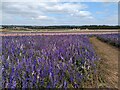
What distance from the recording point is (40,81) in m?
4.49

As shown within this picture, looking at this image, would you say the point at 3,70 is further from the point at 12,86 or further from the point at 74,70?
the point at 74,70

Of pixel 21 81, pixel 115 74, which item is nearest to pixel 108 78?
pixel 115 74

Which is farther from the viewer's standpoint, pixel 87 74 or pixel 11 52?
pixel 11 52

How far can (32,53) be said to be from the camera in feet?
22.3

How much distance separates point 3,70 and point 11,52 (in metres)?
1.98

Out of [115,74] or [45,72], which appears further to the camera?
[115,74]

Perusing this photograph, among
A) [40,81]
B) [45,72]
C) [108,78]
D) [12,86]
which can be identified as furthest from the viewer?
[108,78]

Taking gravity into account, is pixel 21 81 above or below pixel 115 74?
above

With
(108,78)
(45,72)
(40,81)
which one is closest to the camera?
(40,81)

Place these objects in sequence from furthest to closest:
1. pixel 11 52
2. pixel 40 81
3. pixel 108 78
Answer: pixel 11 52, pixel 108 78, pixel 40 81

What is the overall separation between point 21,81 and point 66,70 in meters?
1.14

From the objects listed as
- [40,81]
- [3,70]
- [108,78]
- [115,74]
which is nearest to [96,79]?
[108,78]

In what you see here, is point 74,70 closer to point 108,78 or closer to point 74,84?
point 74,84

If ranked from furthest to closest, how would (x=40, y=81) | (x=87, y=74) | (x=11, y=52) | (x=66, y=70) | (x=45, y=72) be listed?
(x=11, y=52)
(x=87, y=74)
(x=66, y=70)
(x=45, y=72)
(x=40, y=81)
